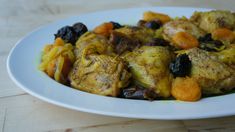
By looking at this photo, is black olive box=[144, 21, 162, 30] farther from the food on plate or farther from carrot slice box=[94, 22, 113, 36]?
carrot slice box=[94, 22, 113, 36]

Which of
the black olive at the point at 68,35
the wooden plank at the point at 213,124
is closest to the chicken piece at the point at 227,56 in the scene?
the wooden plank at the point at 213,124

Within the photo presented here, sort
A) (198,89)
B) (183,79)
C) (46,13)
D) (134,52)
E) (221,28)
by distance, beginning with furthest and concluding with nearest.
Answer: (46,13) < (221,28) < (134,52) < (183,79) < (198,89)

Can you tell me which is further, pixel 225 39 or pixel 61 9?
pixel 61 9

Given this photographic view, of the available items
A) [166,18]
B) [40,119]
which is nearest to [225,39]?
[166,18]

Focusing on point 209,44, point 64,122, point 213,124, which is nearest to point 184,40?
point 209,44

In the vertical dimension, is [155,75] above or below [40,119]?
above

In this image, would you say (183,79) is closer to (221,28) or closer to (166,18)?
(221,28)

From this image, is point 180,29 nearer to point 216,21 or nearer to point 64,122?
point 216,21

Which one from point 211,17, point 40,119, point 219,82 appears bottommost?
point 40,119
